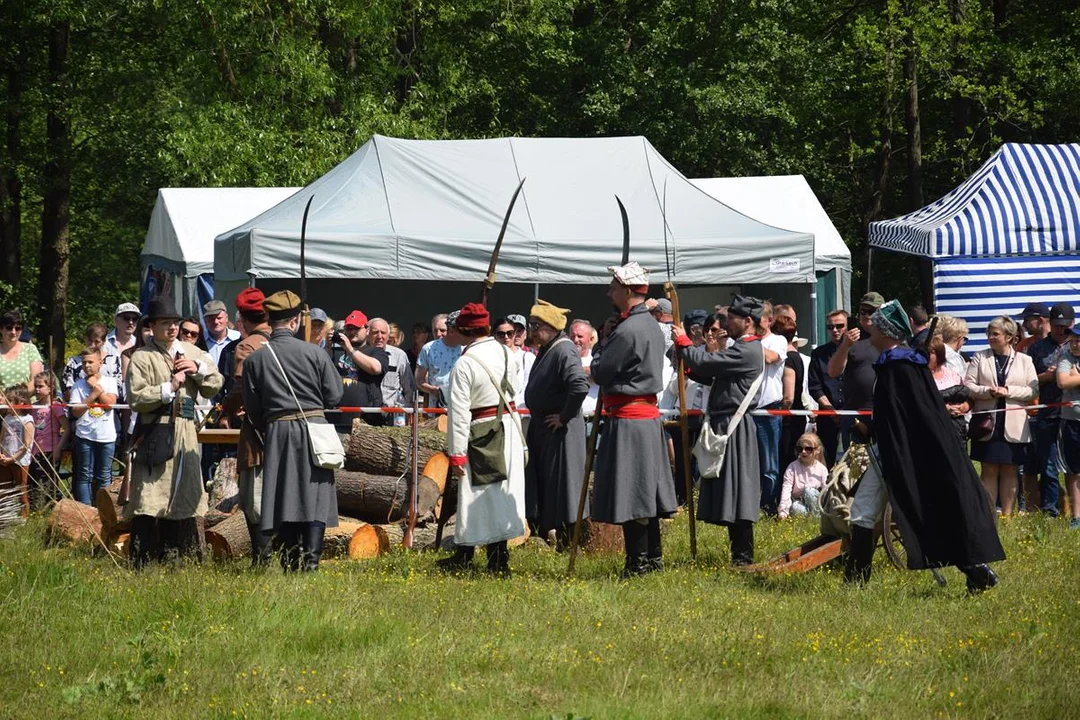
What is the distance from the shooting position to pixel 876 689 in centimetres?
578

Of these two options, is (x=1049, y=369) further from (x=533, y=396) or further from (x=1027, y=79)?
(x=1027, y=79)

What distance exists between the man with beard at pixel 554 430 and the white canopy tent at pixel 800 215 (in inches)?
281

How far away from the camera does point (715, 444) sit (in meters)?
8.59

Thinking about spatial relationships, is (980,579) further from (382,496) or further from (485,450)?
(382,496)

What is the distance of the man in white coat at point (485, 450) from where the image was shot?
336 inches

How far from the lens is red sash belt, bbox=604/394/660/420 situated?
331 inches

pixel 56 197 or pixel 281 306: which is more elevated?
pixel 56 197

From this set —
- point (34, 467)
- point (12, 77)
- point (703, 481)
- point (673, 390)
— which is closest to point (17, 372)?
point (34, 467)

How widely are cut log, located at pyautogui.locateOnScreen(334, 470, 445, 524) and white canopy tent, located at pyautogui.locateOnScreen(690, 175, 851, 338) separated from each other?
22.2ft

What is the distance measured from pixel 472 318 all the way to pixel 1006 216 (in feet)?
25.0

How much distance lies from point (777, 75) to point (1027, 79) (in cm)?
534

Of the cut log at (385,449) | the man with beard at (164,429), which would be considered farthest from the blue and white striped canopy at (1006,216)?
the man with beard at (164,429)

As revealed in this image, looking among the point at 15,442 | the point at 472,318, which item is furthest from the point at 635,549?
the point at 15,442

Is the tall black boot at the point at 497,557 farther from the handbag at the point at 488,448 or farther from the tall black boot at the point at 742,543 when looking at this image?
the tall black boot at the point at 742,543
